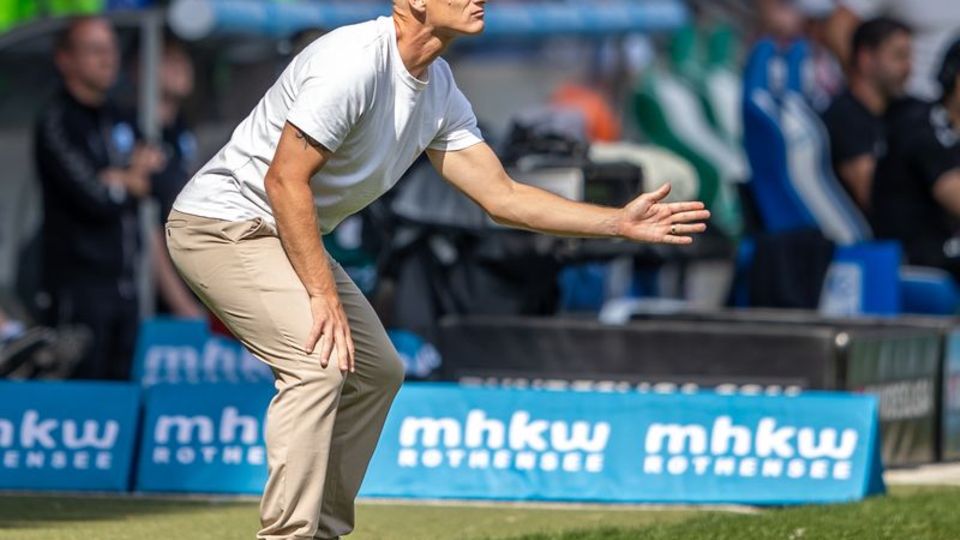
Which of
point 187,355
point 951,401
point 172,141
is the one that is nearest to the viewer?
point 951,401

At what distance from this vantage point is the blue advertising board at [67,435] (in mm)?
8617

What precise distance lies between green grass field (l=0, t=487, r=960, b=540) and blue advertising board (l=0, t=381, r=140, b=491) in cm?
22

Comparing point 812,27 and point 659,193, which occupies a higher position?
point 659,193

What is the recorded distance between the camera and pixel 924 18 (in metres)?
17.9

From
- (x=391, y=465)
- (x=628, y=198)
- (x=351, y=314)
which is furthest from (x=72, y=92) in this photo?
(x=351, y=314)

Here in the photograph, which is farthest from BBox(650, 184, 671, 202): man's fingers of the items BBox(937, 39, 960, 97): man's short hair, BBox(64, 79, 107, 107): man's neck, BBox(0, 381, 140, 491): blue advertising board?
BBox(937, 39, 960, 97): man's short hair

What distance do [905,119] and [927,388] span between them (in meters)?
2.31

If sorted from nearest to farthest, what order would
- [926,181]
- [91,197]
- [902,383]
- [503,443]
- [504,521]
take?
1. [504,521]
2. [503,443]
3. [902,383]
4. [91,197]
5. [926,181]

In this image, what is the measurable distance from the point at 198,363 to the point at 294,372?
5.11 meters

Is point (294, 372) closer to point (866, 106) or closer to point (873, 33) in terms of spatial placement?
point (866, 106)

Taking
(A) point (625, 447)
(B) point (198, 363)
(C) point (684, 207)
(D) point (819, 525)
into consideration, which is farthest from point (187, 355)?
(C) point (684, 207)

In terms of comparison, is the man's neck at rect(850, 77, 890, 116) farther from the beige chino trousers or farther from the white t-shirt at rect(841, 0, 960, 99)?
the beige chino trousers

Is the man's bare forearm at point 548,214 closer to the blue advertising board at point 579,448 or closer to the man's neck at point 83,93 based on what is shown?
the blue advertising board at point 579,448

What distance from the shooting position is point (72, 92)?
37.1 feet
